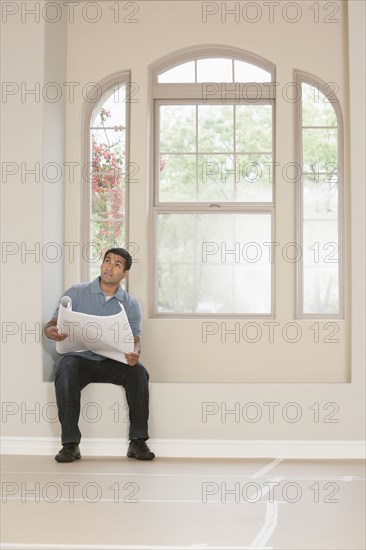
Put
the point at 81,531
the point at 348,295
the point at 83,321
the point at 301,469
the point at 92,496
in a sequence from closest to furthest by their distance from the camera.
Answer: the point at 81,531 → the point at 92,496 → the point at 301,469 → the point at 83,321 → the point at 348,295

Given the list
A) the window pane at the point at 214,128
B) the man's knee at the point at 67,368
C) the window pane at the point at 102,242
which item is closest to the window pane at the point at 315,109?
the window pane at the point at 214,128

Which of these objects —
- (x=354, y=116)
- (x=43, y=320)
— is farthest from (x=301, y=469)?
(x=354, y=116)

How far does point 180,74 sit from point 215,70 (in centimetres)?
25

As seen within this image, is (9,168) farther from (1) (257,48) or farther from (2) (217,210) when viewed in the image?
(1) (257,48)

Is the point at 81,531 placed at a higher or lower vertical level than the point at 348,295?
lower

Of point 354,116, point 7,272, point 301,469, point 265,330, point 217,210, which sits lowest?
point 301,469

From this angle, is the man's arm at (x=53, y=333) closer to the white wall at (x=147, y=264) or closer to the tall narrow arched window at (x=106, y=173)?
the white wall at (x=147, y=264)

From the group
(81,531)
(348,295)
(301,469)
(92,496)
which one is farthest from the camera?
(348,295)

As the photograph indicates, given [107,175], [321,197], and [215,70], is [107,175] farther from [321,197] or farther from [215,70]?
[321,197]

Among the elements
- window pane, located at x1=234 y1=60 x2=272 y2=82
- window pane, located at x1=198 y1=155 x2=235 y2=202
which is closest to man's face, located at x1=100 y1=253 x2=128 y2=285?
window pane, located at x1=198 y1=155 x2=235 y2=202

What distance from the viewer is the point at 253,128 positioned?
Answer: 21.5 feet

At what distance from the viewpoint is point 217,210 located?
6.50m

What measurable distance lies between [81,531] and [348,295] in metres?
3.03

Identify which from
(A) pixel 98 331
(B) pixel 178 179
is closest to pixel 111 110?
(B) pixel 178 179
